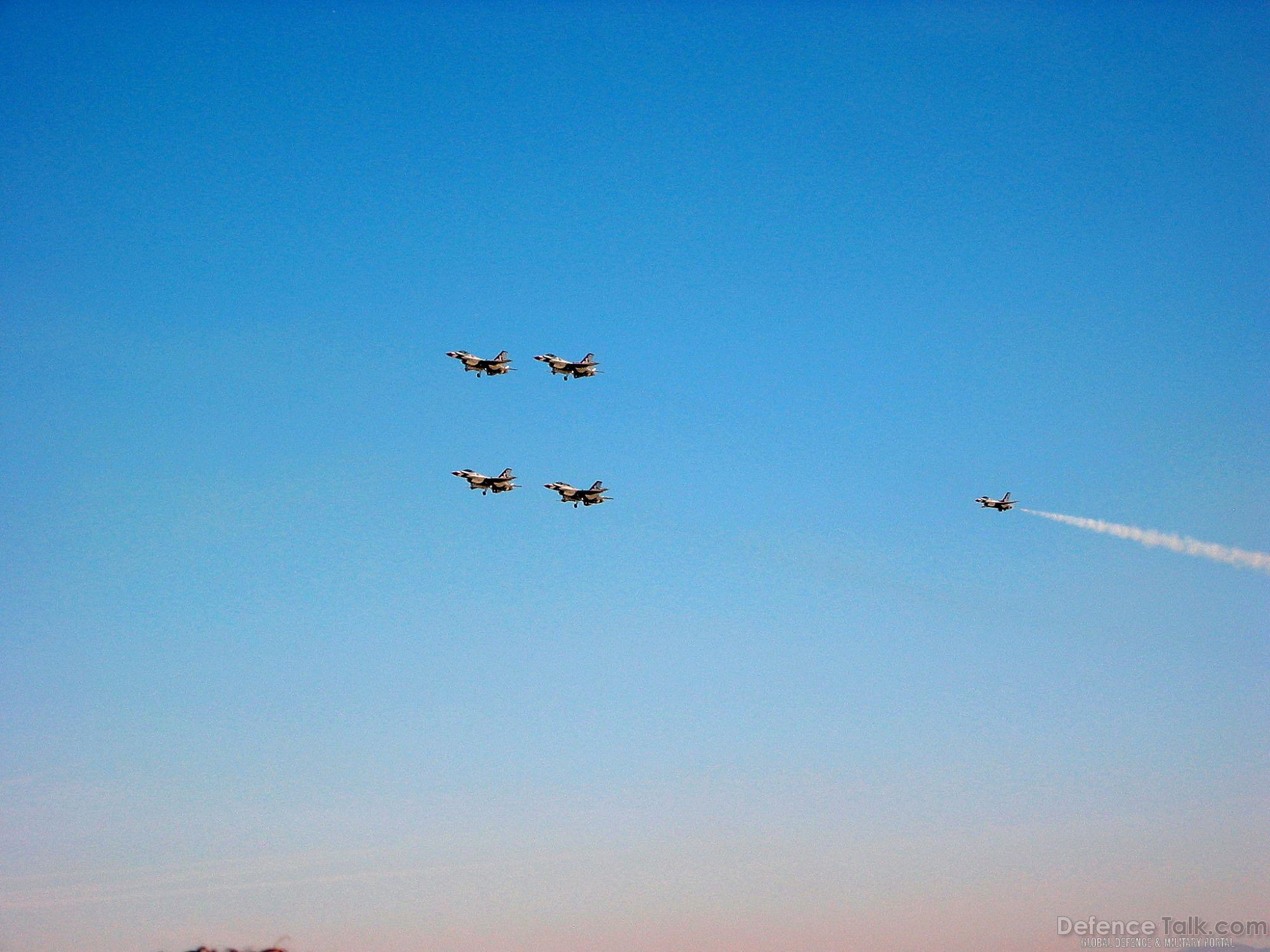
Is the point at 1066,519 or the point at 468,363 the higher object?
the point at 468,363

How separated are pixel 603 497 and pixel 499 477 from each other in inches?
627

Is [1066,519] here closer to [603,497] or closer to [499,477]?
[603,497]

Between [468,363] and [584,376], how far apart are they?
57.2 ft

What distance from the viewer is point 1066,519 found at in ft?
654

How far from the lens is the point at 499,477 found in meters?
174

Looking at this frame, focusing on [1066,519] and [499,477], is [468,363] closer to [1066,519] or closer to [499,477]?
[499,477]

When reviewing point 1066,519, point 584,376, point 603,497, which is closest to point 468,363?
point 584,376

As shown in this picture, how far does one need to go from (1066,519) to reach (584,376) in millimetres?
86642

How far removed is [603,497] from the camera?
6988 inches

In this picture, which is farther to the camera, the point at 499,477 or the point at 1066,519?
the point at 1066,519

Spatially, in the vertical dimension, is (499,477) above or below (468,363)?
below

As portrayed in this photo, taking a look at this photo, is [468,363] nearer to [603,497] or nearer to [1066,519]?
[603,497]

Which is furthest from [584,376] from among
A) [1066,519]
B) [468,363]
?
[1066,519]

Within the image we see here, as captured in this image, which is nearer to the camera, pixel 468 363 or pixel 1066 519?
pixel 468 363
